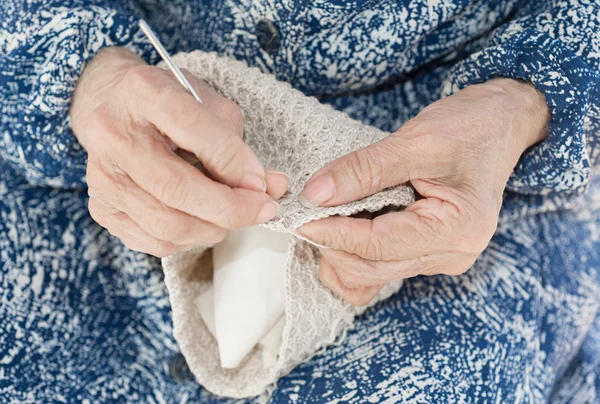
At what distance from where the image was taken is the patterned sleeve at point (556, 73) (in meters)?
0.70

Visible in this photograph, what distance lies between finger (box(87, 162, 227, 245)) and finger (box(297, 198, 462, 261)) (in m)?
0.10

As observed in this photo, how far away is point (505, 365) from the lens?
0.76m

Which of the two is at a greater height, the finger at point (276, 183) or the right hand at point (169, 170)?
the right hand at point (169, 170)

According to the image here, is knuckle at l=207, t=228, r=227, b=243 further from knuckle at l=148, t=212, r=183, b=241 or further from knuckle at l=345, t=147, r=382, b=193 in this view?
knuckle at l=345, t=147, r=382, b=193

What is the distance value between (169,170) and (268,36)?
0.33m

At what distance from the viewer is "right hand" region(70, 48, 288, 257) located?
1.79 feet

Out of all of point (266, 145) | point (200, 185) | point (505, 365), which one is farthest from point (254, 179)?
point (505, 365)

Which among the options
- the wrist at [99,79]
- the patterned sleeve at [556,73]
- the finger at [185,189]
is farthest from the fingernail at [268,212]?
the patterned sleeve at [556,73]

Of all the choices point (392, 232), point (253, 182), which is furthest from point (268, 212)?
point (392, 232)

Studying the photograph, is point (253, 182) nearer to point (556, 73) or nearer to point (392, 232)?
point (392, 232)

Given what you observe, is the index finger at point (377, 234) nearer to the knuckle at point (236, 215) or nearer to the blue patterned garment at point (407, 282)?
the knuckle at point (236, 215)

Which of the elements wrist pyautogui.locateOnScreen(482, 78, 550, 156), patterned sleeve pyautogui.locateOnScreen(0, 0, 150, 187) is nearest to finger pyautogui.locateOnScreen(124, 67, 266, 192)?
patterned sleeve pyautogui.locateOnScreen(0, 0, 150, 187)

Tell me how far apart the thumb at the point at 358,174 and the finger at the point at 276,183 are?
0.8 inches

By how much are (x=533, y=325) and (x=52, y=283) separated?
0.65 metres
